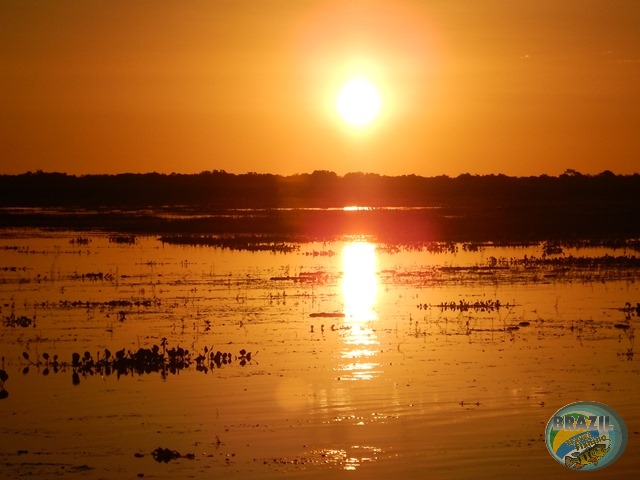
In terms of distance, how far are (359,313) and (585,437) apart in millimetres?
10019

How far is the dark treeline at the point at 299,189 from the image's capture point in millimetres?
90812

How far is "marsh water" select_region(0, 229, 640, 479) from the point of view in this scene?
10.5 m

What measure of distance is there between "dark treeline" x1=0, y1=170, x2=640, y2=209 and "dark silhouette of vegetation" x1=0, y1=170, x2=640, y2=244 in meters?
0.14

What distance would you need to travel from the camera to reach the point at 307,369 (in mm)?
→ 14688

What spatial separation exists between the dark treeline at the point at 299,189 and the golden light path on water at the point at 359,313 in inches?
2199

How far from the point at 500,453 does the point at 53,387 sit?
651 centimetres

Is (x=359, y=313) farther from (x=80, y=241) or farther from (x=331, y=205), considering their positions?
(x=331, y=205)

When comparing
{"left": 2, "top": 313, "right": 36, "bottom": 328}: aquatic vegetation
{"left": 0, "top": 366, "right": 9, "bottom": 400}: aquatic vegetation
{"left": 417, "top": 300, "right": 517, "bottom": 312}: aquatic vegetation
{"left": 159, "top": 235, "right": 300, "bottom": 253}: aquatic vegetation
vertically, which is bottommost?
{"left": 0, "top": 366, "right": 9, "bottom": 400}: aquatic vegetation

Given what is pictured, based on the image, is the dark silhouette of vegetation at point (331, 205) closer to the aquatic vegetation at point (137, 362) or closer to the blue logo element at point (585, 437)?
the aquatic vegetation at point (137, 362)

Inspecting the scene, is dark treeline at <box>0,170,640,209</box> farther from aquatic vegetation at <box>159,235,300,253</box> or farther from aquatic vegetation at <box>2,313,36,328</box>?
aquatic vegetation at <box>2,313,36,328</box>

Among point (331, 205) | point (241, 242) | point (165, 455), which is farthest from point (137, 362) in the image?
point (331, 205)

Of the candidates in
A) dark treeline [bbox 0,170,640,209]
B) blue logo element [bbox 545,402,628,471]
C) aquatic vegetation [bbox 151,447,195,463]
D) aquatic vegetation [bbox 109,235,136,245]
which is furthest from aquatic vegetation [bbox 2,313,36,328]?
dark treeline [bbox 0,170,640,209]

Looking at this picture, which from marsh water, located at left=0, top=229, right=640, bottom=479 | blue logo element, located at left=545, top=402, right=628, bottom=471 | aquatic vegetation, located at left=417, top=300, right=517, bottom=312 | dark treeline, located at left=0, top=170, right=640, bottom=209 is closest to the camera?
blue logo element, located at left=545, top=402, right=628, bottom=471

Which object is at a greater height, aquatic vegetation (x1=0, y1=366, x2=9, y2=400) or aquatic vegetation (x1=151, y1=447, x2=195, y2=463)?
aquatic vegetation (x1=0, y1=366, x2=9, y2=400)
